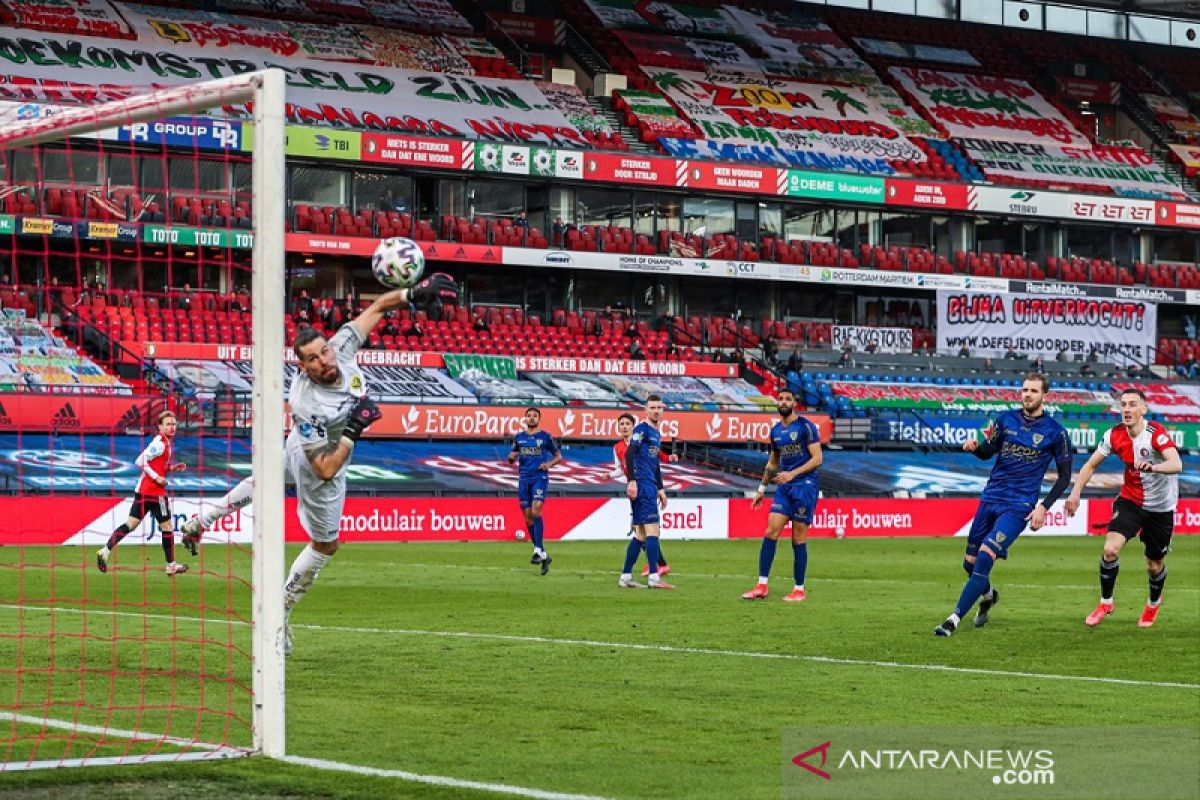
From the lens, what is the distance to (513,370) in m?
44.9

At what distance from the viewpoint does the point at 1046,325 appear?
54.5 meters

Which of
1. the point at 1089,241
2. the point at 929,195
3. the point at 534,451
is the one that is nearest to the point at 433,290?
the point at 534,451

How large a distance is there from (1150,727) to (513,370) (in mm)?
36072

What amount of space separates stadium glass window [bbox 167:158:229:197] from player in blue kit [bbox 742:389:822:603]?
27353 mm

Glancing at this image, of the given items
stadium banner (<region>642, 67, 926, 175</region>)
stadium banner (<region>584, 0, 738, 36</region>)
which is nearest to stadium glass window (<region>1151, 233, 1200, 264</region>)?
stadium banner (<region>642, 67, 926, 175</region>)

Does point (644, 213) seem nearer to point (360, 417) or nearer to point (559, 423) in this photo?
A: point (559, 423)

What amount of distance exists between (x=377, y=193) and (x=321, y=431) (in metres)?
38.4

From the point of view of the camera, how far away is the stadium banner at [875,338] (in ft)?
180

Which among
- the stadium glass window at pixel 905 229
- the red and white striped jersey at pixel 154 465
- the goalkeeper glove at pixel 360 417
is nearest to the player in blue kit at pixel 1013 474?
the goalkeeper glove at pixel 360 417

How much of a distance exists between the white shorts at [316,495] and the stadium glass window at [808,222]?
4481 cm

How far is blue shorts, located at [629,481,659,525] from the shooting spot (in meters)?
19.9

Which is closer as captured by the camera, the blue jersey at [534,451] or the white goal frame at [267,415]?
the white goal frame at [267,415]

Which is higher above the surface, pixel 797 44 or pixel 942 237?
pixel 797 44

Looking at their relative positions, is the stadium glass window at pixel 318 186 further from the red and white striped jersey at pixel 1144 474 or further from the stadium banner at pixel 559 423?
the red and white striped jersey at pixel 1144 474
